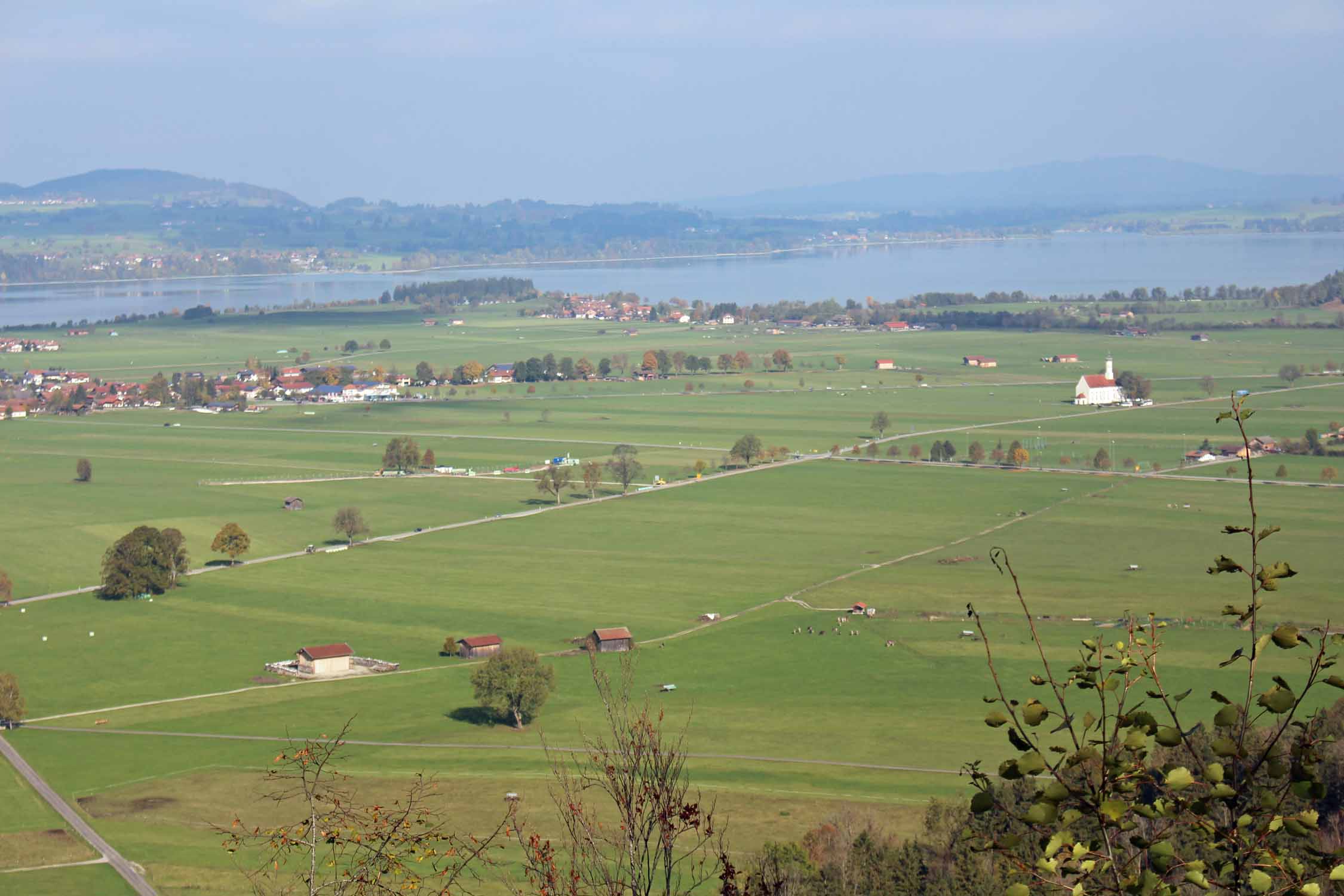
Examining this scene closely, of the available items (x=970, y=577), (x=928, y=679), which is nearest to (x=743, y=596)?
(x=970, y=577)

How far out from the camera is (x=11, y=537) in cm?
4231

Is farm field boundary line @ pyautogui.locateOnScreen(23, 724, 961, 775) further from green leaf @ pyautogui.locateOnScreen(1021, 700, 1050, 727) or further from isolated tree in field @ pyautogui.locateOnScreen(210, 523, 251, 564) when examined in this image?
green leaf @ pyautogui.locateOnScreen(1021, 700, 1050, 727)

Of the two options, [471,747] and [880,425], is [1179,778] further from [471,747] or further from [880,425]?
[880,425]

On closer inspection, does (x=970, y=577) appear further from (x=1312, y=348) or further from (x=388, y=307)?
(x=388, y=307)

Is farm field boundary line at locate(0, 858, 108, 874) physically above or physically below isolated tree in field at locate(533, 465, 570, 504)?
below

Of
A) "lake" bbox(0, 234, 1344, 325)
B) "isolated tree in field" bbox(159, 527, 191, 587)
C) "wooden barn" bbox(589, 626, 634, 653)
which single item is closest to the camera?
"wooden barn" bbox(589, 626, 634, 653)

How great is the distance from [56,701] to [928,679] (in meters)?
16.6

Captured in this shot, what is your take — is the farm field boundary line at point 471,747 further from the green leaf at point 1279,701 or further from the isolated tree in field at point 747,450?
the isolated tree in field at point 747,450

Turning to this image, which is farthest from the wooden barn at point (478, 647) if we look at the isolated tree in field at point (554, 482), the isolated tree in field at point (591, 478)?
the isolated tree in field at point (591, 478)

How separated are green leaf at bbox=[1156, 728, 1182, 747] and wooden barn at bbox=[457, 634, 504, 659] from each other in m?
27.2

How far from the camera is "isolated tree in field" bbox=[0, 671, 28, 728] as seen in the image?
2639 centimetres

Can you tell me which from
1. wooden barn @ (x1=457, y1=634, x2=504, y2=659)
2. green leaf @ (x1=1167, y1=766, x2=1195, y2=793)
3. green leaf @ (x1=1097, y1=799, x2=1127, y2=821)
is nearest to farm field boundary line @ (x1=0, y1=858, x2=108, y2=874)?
wooden barn @ (x1=457, y1=634, x2=504, y2=659)

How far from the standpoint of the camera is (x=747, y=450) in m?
52.8

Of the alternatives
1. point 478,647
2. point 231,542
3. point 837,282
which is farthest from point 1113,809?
point 837,282
